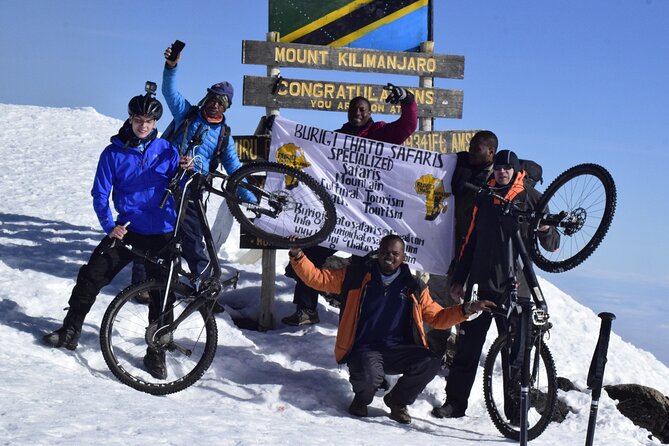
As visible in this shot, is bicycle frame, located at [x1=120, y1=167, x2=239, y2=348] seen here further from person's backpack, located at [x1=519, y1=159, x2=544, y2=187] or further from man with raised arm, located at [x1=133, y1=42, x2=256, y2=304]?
person's backpack, located at [x1=519, y1=159, x2=544, y2=187]

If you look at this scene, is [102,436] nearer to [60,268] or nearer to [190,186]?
[190,186]

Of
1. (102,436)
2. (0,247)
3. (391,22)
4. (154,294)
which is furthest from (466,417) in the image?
(0,247)

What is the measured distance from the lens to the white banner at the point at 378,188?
8.41m

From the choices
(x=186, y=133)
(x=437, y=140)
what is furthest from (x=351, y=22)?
(x=186, y=133)

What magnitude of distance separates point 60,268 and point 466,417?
556cm

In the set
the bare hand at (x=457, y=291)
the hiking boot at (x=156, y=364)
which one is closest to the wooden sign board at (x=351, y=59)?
the bare hand at (x=457, y=291)

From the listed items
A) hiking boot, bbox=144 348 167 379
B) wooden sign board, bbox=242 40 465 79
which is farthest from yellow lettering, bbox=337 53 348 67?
hiking boot, bbox=144 348 167 379

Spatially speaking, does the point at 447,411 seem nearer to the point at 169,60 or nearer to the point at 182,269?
the point at 182,269

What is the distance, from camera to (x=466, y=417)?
24.4 ft

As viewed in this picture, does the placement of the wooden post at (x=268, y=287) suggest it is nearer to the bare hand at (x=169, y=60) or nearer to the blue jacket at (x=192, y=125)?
the blue jacket at (x=192, y=125)

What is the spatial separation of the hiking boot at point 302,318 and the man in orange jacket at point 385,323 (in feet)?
6.87

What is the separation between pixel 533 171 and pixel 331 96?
105 inches

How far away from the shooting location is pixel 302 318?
9109mm

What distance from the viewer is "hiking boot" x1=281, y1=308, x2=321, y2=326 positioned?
912 centimetres
